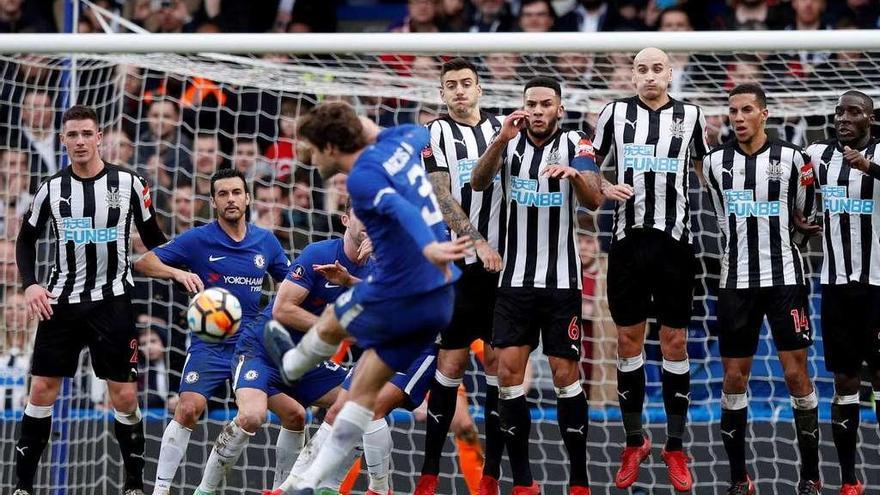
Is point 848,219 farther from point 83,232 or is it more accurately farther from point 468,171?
point 83,232

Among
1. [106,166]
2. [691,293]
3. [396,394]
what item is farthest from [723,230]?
[106,166]

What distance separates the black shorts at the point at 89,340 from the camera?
8359 mm

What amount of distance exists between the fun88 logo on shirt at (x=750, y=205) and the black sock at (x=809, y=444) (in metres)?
1.11

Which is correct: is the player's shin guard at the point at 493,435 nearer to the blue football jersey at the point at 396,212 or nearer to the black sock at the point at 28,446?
the blue football jersey at the point at 396,212

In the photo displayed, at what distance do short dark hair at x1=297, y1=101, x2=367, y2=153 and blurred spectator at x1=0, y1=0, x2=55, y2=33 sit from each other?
7.79 meters

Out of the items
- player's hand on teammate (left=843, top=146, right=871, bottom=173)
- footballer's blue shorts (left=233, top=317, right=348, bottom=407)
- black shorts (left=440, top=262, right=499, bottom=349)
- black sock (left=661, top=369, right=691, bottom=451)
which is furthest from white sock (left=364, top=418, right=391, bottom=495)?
player's hand on teammate (left=843, top=146, right=871, bottom=173)

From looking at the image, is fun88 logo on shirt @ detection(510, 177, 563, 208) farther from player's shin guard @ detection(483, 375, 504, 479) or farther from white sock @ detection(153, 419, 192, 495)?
white sock @ detection(153, 419, 192, 495)

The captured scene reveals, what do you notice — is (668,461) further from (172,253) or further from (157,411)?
(157,411)

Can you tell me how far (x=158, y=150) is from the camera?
10242 mm

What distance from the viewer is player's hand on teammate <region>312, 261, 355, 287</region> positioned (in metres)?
7.21

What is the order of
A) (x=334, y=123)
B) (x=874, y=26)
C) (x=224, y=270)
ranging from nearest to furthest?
(x=334, y=123)
(x=224, y=270)
(x=874, y=26)

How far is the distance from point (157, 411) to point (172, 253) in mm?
2093

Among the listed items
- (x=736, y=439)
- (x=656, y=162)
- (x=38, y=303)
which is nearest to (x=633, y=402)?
(x=736, y=439)

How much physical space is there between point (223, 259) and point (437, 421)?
1.59 meters
